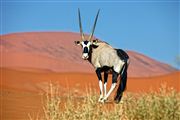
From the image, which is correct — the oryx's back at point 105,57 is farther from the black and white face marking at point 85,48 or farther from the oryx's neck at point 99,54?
the black and white face marking at point 85,48

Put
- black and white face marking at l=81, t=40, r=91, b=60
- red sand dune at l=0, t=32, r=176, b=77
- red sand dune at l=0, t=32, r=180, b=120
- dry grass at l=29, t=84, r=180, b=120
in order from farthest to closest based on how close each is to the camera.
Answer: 1. red sand dune at l=0, t=32, r=176, b=77
2. red sand dune at l=0, t=32, r=180, b=120
3. black and white face marking at l=81, t=40, r=91, b=60
4. dry grass at l=29, t=84, r=180, b=120

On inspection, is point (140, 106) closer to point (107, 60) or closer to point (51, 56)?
point (107, 60)

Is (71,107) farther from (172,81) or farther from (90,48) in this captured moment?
(172,81)

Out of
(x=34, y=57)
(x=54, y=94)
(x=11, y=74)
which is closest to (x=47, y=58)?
(x=34, y=57)

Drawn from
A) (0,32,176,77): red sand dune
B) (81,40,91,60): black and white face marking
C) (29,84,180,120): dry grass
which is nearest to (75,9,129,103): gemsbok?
(81,40,91,60): black and white face marking

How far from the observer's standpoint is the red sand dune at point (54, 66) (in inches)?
1521

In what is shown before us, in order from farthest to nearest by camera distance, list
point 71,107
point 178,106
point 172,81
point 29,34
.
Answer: point 29,34 → point 172,81 → point 178,106 → point 71,107

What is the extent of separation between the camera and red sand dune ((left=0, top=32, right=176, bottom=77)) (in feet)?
232

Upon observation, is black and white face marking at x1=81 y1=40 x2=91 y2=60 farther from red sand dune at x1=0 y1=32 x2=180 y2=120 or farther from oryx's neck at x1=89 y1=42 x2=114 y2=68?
red sand dune at x1=0 y1=32 x2=180 y2=120

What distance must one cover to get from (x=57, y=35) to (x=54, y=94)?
316 ft

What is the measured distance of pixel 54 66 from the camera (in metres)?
71.4

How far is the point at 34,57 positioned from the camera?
7275cm

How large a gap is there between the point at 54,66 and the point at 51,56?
8.13 m

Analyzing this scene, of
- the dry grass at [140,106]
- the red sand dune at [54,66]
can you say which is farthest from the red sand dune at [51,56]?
the dry grass at [140,106]
